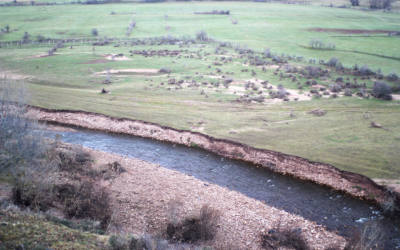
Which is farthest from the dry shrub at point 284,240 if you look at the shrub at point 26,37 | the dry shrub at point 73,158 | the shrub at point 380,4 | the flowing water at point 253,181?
the shrub at point 380,4

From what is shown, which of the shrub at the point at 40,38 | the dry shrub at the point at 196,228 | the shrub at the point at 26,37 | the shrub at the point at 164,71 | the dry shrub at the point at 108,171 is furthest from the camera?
the shrub at the point at 40,38

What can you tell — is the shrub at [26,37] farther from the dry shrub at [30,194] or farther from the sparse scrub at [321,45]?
the sparse scrub at [321,45]

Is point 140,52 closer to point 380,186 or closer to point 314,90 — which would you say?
point 314,90

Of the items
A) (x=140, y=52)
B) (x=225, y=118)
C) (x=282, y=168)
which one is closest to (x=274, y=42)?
(x=140, y=52)

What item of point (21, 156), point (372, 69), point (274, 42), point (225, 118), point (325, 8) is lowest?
point (225, 118)

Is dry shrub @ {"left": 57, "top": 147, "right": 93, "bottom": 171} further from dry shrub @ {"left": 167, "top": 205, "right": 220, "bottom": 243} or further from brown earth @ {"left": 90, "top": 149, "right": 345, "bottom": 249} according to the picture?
dry shrub @ {"left": 167, "top": 205, "right": 220, "bottom": 243}

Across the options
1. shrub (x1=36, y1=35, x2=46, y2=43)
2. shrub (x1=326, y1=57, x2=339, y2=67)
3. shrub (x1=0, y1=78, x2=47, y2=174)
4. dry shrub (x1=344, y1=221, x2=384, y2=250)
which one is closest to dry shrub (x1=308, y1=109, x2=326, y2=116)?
dry shrub (x1=344, y1=221, x2=384, y2=250)

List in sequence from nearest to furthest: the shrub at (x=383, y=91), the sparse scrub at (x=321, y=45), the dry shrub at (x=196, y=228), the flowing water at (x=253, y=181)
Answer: the dry shrub at (x=196, y=228) < the flowing water at (x=253, y=181) < the shrub at (x=383, y=91) < the sparse scrub at (x=321, y=45)
